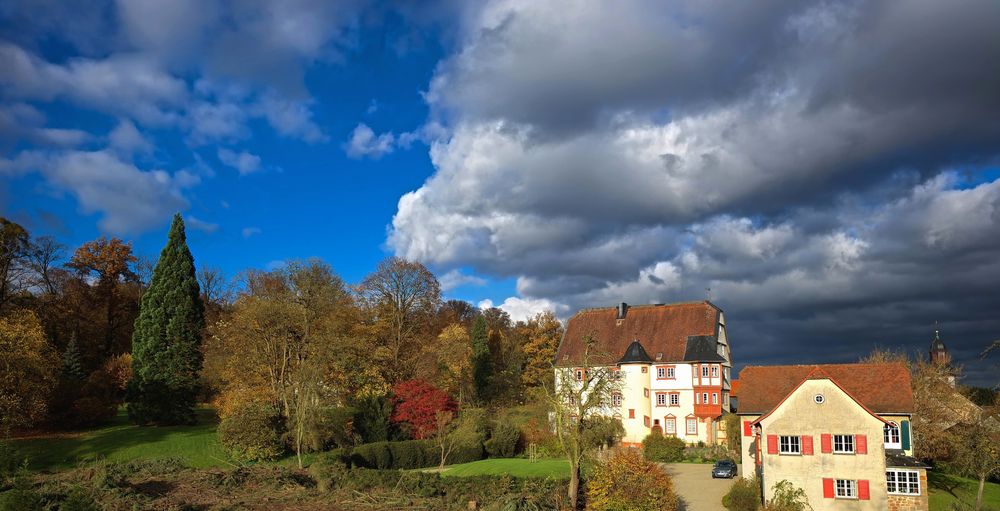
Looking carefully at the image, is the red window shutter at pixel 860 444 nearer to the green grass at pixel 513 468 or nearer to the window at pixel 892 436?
the window at pixel 892 436

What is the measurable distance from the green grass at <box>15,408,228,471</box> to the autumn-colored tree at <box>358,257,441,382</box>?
1536cm

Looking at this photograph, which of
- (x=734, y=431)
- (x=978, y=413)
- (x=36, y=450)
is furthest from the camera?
(x=734, y=431)

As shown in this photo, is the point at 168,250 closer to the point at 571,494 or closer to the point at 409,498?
the point at 409,498

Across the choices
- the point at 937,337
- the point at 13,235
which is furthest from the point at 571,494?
the point at 937,337

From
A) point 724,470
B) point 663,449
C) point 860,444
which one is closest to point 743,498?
point 860,444

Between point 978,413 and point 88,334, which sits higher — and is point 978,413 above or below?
below

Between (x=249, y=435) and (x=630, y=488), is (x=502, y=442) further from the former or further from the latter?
(x=630, y=488)

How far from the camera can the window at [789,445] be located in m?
29.8

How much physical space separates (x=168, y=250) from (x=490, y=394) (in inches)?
1093

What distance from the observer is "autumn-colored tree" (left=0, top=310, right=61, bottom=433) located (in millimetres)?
28875

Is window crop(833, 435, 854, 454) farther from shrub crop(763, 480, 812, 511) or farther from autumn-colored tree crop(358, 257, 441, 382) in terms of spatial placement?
autumn-colored tree crop(358, 257, 441, 382)

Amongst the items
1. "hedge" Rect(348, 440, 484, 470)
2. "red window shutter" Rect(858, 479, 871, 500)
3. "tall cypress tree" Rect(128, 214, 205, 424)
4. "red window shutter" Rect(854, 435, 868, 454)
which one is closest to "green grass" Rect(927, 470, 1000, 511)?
"red window shutter" Rect(858, 479, 871, 500)

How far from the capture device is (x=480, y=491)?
28234mm

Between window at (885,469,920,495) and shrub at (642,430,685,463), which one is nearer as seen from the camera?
window at (885,469,920,495)
